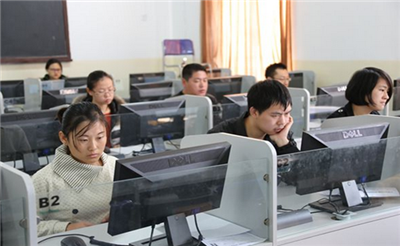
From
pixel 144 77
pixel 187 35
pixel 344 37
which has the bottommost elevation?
pixel 144 77

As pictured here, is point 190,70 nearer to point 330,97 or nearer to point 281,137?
point 330,97

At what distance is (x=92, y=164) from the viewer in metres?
2.12

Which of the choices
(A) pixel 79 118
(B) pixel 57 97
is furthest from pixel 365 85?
(B) pixel 57 97

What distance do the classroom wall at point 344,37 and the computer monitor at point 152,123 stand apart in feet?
9.66

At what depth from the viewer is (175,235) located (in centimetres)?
177

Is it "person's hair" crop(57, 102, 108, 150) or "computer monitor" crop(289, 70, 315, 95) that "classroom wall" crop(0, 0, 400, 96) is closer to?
"computer monitor" crop(289, 70, 315, 95)

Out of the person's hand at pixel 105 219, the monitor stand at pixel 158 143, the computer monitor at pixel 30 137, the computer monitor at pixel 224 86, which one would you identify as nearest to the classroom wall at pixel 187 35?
the computer monitor at pixel 224 86

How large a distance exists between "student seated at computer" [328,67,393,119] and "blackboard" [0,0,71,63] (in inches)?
217

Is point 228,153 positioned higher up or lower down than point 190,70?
lower down

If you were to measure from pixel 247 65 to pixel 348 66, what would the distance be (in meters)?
1.77

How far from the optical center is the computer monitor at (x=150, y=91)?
4410mm

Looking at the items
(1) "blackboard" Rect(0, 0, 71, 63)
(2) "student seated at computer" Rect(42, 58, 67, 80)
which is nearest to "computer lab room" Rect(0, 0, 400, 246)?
(2) "student seated at computer" Rect(42, 58, 67, 80)

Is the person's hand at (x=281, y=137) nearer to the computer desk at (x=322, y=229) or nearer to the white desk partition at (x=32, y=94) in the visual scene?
the computer desk at (x=322, y=229)

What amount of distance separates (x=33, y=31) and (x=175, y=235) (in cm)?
646
